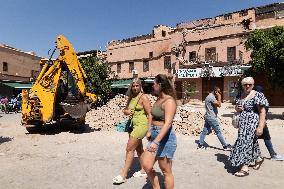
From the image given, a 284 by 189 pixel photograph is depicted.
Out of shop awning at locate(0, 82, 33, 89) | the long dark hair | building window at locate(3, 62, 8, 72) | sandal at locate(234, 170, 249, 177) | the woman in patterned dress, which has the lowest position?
sandal at locate(234, 170, 249, 177)

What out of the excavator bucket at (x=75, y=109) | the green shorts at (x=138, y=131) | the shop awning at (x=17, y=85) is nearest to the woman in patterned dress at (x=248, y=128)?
the green shorts at (x=138, y=131)

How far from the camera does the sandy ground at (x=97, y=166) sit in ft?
17.9

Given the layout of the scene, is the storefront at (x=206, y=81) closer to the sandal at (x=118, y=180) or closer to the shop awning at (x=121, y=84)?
the shop awning at (x=121, y=84)

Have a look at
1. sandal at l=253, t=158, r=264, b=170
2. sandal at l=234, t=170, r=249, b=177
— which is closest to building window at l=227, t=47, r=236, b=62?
sandal at l=253, t=158, r=264, b=170

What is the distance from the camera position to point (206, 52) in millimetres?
32062

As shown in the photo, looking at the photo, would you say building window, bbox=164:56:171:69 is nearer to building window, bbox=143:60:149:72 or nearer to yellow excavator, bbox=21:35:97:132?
building window, bbox=143:60:149:72

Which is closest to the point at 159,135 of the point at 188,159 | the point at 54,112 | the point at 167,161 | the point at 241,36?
the point at 167,161

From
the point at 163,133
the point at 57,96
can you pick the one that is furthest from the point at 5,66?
the point at 163,133

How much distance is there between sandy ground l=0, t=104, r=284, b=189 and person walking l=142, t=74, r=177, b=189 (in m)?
1.16

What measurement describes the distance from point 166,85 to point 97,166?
10.3ft

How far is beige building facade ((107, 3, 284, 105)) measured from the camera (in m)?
29.7

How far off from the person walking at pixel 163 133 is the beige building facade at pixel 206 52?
2566 cm

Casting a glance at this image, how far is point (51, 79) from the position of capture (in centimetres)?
1263

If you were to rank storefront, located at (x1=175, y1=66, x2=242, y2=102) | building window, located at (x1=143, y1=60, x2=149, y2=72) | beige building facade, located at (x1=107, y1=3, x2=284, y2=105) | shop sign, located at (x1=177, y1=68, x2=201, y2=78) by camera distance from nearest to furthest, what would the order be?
beige building facade, located at (x1=107, y1=3, x2=284, y2=105), storefront, located at (x1=175, y1=66, x2=242, y2=102), shop sign, located at (x1=177, y1=68, x2=201, y2=78), building window, located at (x1=143, y1=60, x2=149, y2=72)
